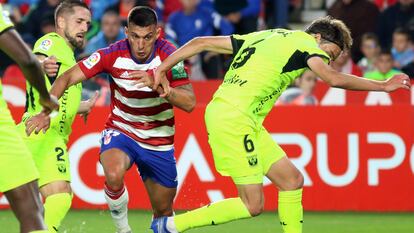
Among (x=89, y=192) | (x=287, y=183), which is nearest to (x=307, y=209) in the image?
(x=89, y=192)

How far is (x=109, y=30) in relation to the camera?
16.6 metres

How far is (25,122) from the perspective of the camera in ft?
29.0

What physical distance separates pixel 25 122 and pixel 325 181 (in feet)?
16.3

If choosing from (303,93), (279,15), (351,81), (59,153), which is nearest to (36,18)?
(279,15)

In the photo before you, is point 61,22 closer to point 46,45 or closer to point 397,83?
point 46,45

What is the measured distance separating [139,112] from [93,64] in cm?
58

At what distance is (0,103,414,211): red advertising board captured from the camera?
12938 mm

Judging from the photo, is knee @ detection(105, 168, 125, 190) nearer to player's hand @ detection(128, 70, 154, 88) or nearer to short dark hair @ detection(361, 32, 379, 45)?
player's hand @ detection(128, 70, 154, 88)

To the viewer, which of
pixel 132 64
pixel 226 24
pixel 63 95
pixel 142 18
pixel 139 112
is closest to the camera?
pixel 142 18

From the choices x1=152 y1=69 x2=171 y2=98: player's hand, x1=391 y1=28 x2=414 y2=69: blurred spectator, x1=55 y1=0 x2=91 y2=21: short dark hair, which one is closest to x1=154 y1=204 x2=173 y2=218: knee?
x1=152 y1=69 x2=171 y2=98: player's hand

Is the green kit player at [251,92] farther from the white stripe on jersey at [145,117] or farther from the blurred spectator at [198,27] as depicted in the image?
the blurred spectator at [198,27]

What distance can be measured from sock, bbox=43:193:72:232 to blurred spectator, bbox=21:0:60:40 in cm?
856

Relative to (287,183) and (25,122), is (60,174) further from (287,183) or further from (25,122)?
(287,183)

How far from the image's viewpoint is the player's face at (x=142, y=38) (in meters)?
9.30
